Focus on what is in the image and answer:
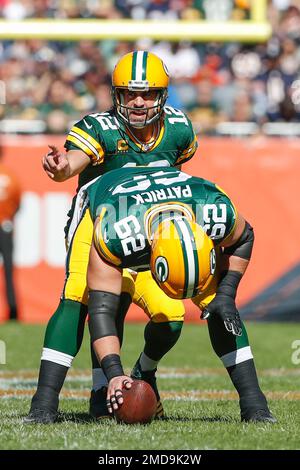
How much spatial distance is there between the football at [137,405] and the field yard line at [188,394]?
1.47 meters

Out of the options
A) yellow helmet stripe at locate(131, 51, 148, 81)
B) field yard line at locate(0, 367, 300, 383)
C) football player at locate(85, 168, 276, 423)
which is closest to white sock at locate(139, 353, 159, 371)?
football player at locate(85, 168, 276, 423)

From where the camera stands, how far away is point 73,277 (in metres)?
5.25

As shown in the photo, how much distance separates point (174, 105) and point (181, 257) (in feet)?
24.6

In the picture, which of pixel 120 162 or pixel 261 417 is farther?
pixel 120 162

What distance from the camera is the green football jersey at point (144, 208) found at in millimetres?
4809

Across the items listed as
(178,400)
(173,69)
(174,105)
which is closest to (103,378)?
(178,400)

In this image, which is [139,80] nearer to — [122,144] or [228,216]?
[122,144]

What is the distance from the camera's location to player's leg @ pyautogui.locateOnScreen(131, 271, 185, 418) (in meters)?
5.52

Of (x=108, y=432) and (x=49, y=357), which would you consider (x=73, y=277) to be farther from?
(x=108, y=432)

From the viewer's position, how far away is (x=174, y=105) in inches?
472

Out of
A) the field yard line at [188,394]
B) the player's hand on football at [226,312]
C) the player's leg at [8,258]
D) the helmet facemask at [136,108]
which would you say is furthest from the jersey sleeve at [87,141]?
the player's leg at [8,258]

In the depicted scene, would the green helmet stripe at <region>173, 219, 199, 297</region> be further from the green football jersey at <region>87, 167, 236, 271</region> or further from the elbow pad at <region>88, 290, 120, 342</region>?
the elbow pad at <region>88, 290, 120, 342</region>

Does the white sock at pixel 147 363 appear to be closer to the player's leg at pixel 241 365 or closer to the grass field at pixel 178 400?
the grass field at pixel 178 400

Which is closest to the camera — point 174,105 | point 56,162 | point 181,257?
point 181,257
